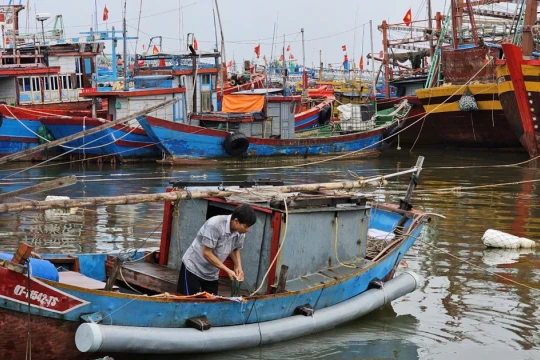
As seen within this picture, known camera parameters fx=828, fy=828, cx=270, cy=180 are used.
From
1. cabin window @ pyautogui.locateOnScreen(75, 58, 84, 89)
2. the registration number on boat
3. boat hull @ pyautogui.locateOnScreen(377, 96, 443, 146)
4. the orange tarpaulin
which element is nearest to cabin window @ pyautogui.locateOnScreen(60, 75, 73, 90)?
cabin window @ pyautogui.locateOnScreen(75, 58, 84, 89)

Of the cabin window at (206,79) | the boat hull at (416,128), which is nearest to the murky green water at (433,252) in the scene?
the cabin window at (206,79)

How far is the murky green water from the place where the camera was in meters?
9.30

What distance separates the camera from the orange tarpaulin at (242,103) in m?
29.8

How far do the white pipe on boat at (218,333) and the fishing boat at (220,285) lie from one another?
0.04 ft

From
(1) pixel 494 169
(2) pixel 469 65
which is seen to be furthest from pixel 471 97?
(1) pixel 494 169

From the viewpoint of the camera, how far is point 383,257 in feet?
33.9

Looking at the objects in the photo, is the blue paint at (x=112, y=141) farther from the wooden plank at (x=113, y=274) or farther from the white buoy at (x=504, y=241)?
the wooden plank at (x=113, y=274)

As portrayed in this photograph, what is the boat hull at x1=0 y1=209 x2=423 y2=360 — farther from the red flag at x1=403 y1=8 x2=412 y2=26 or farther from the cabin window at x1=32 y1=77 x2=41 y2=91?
the red flag at x1=403 y1=8 x2=412 y2=26

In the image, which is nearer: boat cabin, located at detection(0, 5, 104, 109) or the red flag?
boat cabin, located at detection(0, 5, 104, 109)

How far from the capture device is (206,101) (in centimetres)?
3141

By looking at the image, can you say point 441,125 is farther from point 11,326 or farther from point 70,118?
point 11,326

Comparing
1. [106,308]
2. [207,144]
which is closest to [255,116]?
[207,144]

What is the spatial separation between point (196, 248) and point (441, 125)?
89.3ft

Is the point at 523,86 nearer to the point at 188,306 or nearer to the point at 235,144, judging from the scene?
the point at 235,144
